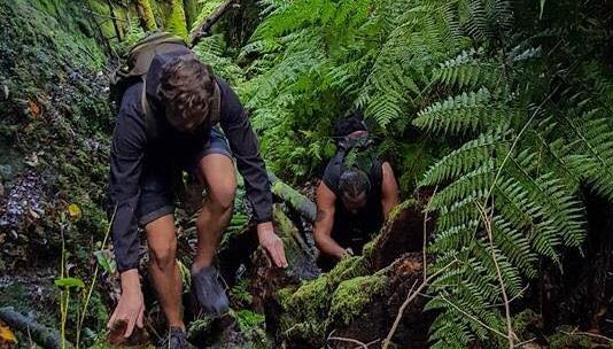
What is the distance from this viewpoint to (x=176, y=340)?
12.3ft

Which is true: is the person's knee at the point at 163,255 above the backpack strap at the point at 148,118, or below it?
below

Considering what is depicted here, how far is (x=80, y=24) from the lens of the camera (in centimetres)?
778

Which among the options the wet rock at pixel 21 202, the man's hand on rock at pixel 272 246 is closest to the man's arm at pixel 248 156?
the man's hand on rock at pixel 272 246

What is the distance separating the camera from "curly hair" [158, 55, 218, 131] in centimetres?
328

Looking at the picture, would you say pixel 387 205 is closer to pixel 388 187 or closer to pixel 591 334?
pixel 388 187

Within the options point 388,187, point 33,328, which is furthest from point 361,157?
point 33,328

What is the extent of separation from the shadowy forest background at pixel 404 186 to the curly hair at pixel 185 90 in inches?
27.6

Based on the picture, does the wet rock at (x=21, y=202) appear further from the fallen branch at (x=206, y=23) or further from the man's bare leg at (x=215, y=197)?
the fallen branch at (x=206, y=23)

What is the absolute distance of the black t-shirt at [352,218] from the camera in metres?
4.61

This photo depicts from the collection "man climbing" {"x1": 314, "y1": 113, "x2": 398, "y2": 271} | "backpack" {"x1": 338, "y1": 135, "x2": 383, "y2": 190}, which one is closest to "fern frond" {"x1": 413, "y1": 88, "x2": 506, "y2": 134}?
"backpack" {"x1": 338, "y1": 135, "x2": 383, "y2": 190}

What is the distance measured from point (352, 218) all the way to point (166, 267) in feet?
4.73

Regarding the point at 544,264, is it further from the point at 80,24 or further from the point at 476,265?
the point at 80,24

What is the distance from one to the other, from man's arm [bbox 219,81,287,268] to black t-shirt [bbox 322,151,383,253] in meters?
0.89

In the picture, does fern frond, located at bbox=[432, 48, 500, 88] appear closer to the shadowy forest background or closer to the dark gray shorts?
the shadowy forest background
